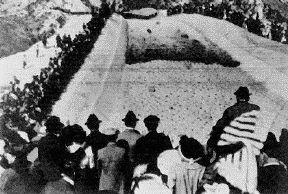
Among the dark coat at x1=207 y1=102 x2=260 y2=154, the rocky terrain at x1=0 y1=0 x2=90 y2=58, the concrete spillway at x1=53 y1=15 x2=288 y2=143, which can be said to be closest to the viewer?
the dark coat at x1=207 y1=102 x2=260 y2=154

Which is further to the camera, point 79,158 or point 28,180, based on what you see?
point 79,158

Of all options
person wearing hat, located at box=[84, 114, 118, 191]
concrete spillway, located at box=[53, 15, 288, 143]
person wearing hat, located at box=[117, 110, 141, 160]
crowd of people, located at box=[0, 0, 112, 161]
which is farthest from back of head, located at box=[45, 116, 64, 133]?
concrete spillway, located at box=[53, 15, 288, 143]

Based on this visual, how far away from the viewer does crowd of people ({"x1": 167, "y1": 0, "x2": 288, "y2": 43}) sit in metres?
25.4

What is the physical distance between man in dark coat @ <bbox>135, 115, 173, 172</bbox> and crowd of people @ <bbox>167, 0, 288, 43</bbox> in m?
19.3

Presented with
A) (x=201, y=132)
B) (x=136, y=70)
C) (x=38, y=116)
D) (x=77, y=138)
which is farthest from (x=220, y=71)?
(x=77, y=138)

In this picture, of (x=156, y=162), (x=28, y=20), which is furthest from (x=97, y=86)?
(x=28, y=20)

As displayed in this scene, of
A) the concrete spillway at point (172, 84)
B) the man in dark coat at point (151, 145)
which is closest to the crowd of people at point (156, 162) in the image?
the man in dark coat at point (151, 145)

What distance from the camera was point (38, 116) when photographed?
39.3 feet

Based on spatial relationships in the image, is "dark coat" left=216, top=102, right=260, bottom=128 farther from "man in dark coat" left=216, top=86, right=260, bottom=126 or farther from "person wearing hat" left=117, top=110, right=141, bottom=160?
"person wearing hat" left=117, top=110, right=141, bottom=160

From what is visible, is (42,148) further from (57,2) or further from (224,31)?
(57,2)

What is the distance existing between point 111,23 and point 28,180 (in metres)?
20.6

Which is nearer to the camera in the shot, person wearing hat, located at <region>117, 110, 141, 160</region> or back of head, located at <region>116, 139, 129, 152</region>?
Result: back of head, located at <region>116, 139, 129, 152</region>

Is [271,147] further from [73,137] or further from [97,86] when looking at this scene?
[97,86]

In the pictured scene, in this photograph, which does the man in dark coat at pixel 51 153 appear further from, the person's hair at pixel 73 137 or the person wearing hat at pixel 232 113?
the person wearing hat at pixel 232 113
